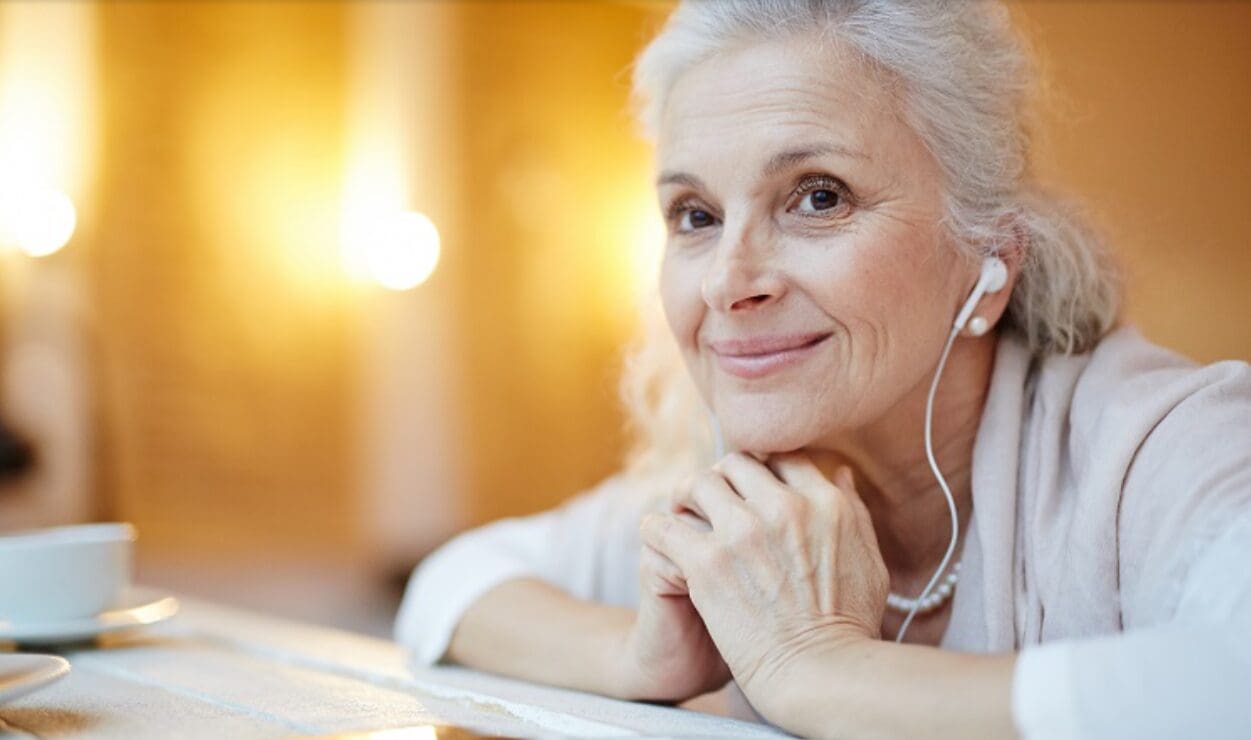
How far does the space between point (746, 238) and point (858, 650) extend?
408 millimetres

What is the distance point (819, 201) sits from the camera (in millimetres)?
1146

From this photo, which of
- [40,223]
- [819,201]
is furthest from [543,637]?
[40,223]

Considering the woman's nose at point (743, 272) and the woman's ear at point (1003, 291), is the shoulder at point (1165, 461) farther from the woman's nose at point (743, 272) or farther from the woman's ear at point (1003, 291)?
the woman's nose at point (743, 272)

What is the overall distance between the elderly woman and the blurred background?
305 centimetres

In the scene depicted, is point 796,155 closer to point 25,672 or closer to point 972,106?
point 972,106

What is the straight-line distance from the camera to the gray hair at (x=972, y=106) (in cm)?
116

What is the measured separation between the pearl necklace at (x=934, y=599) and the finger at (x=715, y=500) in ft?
0.82

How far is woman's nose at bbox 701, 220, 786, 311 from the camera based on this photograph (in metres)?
1.13

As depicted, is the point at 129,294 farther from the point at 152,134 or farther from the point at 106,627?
the point at 106,627

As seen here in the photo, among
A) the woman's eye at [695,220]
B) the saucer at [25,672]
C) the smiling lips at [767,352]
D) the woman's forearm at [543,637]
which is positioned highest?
the woman's eye at [695,220]

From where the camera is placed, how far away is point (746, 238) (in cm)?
113

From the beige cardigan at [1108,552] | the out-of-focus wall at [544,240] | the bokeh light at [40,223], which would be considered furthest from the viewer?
the out-of-focus wall at [544,240]

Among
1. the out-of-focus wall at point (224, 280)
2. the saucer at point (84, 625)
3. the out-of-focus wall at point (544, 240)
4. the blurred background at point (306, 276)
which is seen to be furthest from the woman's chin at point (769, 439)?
the out-of-focus wall at point (544, 240)

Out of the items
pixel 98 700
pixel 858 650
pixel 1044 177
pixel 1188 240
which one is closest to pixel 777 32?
pixel 1044 177
